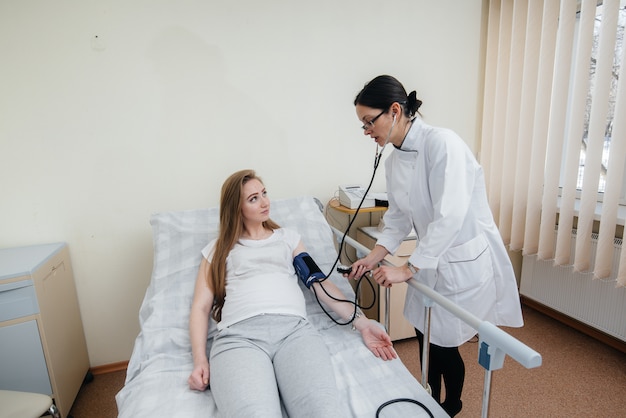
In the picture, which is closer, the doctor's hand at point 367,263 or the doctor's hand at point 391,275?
the doctor's hand at point 391,275

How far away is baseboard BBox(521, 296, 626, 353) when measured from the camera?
81.0 inches

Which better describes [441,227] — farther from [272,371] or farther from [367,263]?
[272,371]

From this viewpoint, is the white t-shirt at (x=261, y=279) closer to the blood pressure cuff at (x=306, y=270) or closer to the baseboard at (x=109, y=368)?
the blood pressure cuff at (x=306, y=270)

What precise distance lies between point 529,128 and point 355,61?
1095mm

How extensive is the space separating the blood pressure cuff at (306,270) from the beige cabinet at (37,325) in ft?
3.53

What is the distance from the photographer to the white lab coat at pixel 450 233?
111 cm

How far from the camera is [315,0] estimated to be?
2.03 m

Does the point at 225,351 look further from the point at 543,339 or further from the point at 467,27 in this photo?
the point at 467,27

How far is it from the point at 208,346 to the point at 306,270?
0.46 meters

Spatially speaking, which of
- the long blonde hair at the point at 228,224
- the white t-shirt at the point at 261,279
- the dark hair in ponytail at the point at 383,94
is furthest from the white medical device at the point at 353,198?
the dark hair in ponytail at the point at 383,94

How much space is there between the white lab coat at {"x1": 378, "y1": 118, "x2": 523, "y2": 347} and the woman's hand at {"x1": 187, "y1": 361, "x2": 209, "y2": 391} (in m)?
0.74

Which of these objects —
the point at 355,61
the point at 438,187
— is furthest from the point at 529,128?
the point at 438,187

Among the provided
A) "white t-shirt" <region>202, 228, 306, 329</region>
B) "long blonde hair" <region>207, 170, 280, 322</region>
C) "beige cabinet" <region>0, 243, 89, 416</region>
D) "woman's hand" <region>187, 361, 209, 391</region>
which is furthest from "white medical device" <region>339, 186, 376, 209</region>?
"beige cabinet" <region>0, 243, 89, 416</region>

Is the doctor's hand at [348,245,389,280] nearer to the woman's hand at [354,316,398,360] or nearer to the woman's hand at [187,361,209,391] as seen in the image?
the woman's hand at [354,316,398,360]
